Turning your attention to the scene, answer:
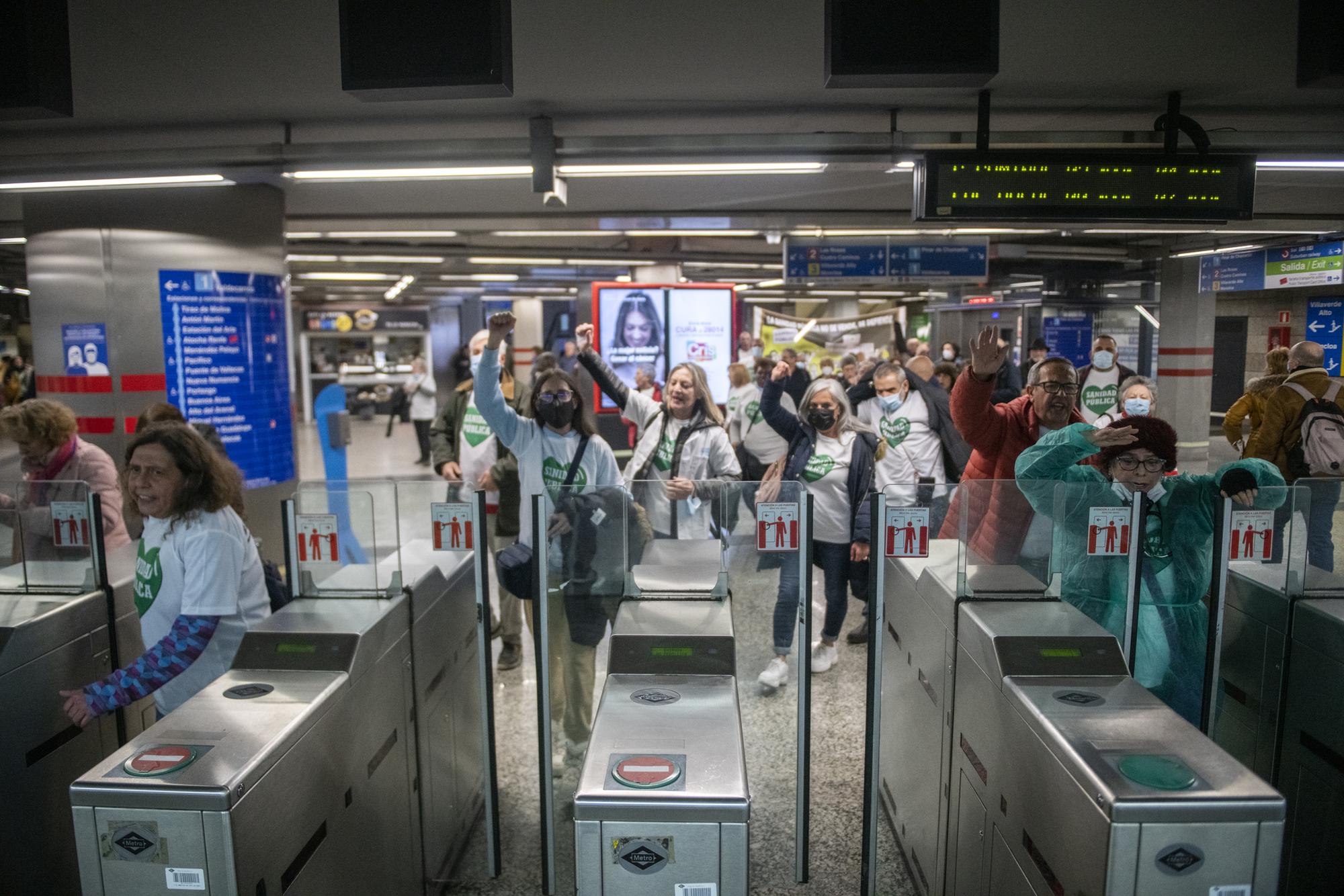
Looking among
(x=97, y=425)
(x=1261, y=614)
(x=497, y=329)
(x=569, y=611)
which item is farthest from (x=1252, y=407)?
(x=97, y=425)

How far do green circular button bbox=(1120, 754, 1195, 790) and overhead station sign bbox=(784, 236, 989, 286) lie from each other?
734 centimetres

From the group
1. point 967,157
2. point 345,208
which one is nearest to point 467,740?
point 967,157

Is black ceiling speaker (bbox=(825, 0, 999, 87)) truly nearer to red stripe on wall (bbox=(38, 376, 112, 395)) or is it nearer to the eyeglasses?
the eyeglasses

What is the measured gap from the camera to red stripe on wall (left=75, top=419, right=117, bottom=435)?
5.69 m

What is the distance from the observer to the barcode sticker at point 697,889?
158 centimetres

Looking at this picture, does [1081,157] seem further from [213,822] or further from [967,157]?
[213,822]

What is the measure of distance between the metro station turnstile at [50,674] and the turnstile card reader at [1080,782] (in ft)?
8.62

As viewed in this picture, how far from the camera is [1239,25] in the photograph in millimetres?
3381

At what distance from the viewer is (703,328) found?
27.5ft

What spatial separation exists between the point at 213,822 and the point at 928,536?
195 centimetres

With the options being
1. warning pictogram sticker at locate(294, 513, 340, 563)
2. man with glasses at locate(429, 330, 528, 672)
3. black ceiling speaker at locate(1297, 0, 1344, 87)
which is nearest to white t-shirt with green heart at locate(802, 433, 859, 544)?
man with glasses at locate(429, 330, 528, 672)

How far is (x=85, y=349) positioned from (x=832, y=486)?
4.92m

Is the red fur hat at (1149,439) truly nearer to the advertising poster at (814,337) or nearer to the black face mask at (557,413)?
the black face mask at (557,413)

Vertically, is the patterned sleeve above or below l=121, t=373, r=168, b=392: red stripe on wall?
below
